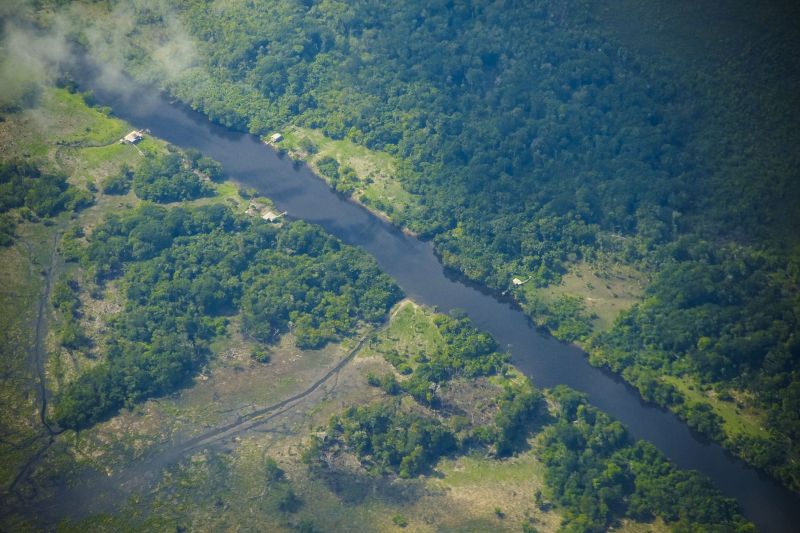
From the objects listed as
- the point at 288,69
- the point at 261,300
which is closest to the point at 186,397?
the point at 261,300

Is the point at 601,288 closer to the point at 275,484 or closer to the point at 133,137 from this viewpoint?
the point at 275,484

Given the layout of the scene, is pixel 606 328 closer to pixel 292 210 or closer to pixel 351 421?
pixel 351 421

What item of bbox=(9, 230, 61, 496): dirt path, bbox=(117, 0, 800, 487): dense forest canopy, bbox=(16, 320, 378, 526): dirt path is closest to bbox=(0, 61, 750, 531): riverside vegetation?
bbox=(9, 230, 61, 496): dirt path

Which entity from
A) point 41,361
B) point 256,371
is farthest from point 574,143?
point 41,361

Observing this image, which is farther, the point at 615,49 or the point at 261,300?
the point at 615,49

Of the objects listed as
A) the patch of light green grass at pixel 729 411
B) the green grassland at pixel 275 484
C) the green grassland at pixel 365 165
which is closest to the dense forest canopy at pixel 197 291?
the green grassland at pixel 275 484

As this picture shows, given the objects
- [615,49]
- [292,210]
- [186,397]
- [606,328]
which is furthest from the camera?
[615,49]
